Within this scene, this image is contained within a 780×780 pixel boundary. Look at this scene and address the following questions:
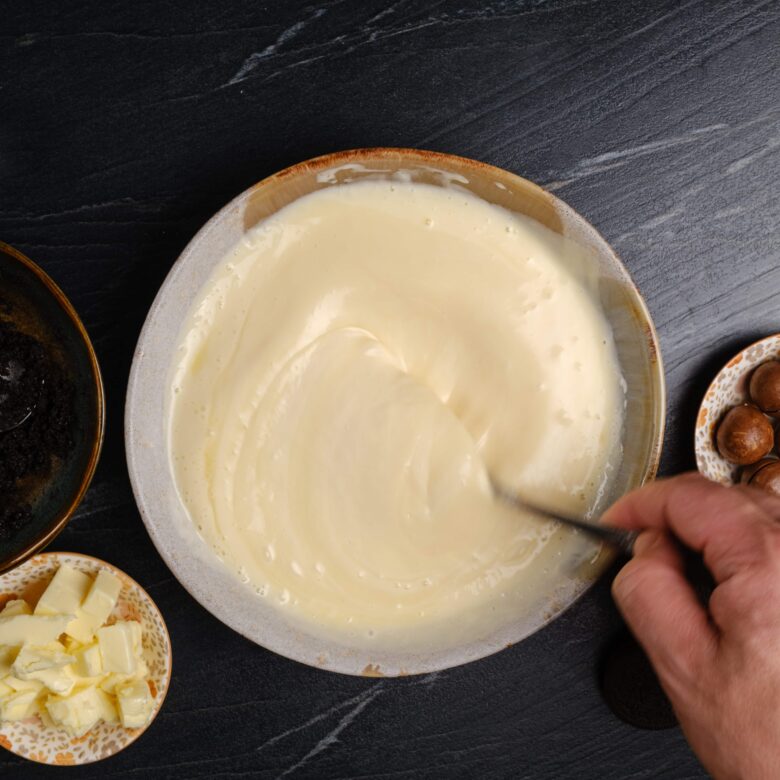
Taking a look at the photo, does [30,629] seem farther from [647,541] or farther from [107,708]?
[647,541]

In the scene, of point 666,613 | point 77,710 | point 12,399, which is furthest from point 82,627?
point 666,613

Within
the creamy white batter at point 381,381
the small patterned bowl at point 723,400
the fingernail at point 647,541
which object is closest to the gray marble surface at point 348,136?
the small patterned bowl at point 723,400

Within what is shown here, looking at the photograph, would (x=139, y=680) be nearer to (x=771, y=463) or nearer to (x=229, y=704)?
(x=229, y=704)

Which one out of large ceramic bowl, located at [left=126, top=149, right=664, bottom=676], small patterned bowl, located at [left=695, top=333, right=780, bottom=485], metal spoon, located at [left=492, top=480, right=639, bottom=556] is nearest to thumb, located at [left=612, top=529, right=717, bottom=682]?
metal spoon, located at [left=492, top=480, right=639, bottom=556]

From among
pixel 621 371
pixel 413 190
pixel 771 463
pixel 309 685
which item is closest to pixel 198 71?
pixel 413 190

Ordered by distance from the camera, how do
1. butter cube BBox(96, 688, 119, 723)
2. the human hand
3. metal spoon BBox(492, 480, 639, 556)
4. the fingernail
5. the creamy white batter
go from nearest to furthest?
the human hand → the fingernail → metal spoon BBox(492, 480, 639, 556) → the creamy white batter → butter cube BBox(96, 688, 119, 723)

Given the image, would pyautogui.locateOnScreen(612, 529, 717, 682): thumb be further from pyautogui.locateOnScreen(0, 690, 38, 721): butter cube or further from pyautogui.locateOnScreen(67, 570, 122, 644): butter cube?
pyautogui.locateOnScreen(0, 690, 38, 721): butter cube

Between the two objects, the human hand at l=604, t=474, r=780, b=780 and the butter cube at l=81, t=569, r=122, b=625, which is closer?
the human hand at l=604, t=474, r=780, b=780

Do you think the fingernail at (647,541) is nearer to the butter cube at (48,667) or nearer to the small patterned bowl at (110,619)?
the small patterned bowl at (110,619)
